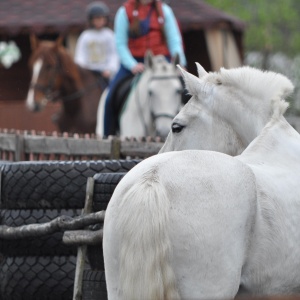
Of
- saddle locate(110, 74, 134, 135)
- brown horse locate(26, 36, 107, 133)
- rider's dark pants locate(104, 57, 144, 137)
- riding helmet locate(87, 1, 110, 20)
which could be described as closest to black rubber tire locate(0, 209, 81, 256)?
saddle locate(110, 74, 134, 135)

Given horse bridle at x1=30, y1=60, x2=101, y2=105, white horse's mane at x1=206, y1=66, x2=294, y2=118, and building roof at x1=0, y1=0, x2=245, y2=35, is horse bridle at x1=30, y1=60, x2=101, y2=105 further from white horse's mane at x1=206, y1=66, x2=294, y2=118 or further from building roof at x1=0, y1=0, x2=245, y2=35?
white horse's mane at x1=206, y1=66, x2=294, y2=118

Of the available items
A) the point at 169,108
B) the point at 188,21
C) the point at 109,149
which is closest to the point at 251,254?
the point at 109,149

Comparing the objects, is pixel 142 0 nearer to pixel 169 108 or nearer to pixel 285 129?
pixel 169 108

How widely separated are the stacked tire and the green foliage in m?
26.8

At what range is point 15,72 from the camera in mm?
26812

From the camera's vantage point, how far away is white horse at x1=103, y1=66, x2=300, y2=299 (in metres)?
4.69

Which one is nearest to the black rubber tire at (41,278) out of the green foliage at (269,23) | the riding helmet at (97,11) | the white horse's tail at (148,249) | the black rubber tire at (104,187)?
the black rubber tire at (104,187)

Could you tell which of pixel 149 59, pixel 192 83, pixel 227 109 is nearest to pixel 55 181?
pixel 192 83

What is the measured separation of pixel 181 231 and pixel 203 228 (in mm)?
93

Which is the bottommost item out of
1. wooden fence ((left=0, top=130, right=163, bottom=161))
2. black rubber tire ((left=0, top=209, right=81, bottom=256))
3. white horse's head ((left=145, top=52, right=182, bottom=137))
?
white horse's head ((left=145, top=52, right=182, bottom=137))

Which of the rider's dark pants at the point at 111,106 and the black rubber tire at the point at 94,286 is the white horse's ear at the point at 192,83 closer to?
the black rubber tire at the point at 94,286

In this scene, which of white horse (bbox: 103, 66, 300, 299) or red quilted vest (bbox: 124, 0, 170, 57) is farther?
red quilted vest (bbox: 124, 0, 170, 57)

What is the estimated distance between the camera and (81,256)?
614cm

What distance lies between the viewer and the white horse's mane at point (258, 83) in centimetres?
607
